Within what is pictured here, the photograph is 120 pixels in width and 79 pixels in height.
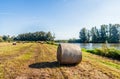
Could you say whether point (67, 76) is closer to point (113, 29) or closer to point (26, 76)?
point (26, 76)

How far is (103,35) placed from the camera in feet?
317

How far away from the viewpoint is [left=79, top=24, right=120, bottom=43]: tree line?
90625mm

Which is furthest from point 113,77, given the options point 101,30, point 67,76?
point 101,30

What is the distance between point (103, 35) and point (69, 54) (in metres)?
87.5

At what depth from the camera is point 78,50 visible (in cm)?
1170

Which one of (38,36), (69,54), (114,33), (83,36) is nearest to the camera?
(69,54)

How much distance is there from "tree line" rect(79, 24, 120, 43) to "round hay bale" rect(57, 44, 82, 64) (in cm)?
7792

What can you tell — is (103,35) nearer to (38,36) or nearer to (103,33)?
(103,33)

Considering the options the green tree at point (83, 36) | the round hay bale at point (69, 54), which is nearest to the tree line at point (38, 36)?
the green tree at point (83, 36)

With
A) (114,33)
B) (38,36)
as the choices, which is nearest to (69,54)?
(114,33)

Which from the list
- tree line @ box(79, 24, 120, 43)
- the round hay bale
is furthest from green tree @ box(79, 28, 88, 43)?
the round hay bale

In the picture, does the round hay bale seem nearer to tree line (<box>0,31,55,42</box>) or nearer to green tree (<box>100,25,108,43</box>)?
green tree (<box>100,25,108,43</box>)

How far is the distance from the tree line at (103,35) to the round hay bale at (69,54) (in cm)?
7792

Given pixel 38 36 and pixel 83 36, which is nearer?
pixel 83 36
